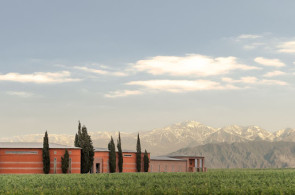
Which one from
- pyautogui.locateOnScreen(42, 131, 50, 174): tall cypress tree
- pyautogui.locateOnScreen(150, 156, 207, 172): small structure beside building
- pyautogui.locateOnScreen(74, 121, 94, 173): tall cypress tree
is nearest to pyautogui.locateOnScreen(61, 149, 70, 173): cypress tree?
pyautogui.locateOnScreen(42, 131, 50, 174): tall cypress tree

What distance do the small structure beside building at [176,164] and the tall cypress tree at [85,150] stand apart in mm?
28728

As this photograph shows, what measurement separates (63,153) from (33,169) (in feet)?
21.5

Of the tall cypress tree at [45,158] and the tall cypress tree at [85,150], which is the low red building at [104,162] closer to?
the tall cypress tree at [85,150]

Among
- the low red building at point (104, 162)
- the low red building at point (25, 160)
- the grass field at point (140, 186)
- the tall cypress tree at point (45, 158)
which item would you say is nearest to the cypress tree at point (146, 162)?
the low red building at point (104, 162)

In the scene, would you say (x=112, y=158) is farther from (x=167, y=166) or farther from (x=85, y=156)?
(x=167, y=166)

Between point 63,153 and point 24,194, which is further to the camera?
point 63,153

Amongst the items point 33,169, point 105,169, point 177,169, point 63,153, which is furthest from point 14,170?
point 177,169

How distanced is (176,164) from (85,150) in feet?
150

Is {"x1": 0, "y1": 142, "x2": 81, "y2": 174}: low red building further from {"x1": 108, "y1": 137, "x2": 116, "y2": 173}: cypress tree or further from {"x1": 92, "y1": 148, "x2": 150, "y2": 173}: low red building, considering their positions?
{"x1": 108, "y1": 137, "x2": 116, "y2": 173}: cypress tree

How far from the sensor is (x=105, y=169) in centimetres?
11344

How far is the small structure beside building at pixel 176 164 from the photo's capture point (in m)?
134

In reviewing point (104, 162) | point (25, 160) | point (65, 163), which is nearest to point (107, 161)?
point (104, 162)

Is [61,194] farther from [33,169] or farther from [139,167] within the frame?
[139,167]

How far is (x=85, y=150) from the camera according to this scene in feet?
344
